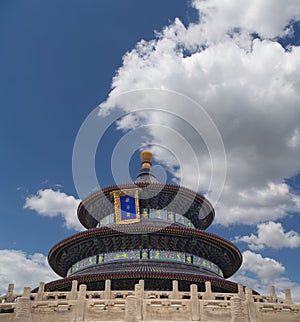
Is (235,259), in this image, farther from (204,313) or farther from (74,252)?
(204,313)

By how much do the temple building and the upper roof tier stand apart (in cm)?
8

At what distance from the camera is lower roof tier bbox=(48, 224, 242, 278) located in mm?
29438

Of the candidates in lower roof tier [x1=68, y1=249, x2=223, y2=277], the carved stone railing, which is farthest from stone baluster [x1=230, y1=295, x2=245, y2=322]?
lower roof tier [x1=68, y1=249, x2=223, y2=277]

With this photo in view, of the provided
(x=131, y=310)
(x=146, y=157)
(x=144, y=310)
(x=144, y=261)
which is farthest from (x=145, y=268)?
(x=146, y=157)

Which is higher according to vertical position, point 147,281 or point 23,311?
point 147,281

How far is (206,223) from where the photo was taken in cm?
3897

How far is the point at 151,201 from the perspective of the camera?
34.2 metres

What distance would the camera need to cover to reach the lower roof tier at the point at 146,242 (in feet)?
96.6

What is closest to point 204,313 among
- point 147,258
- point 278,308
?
point 278,308

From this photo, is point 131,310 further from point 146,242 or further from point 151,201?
point 151,201

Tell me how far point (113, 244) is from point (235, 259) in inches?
401

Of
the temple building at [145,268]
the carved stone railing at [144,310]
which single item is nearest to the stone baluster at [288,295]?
the temple building at [145,268]

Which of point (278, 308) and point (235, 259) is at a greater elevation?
point (235, 259)

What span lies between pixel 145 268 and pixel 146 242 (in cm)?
360
